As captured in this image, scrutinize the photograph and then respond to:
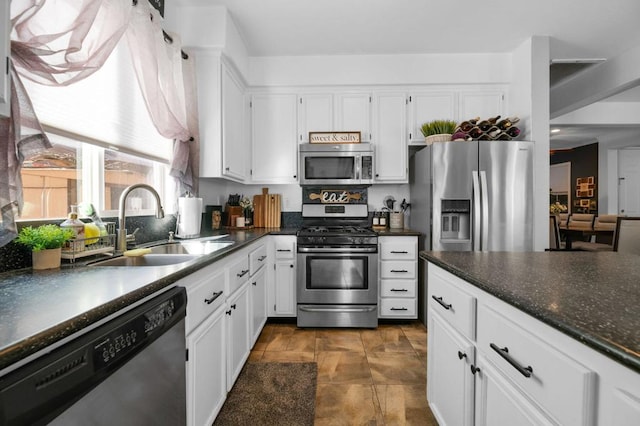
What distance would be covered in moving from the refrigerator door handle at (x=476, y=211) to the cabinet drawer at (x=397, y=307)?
79cm

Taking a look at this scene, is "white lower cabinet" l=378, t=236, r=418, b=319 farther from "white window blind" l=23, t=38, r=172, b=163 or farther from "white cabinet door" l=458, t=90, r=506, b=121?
"white window blind" l=23, t=38, r=172, b=163

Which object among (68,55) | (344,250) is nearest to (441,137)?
(344,250)

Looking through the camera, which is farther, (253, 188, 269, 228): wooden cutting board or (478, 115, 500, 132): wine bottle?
(253, 188, 269, 228): wooden cutting board

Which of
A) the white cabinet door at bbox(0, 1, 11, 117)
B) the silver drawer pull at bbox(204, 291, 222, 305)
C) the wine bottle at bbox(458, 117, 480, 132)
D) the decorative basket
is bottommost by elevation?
the silver drawer pull at bbox(204, 291, 222, 305)

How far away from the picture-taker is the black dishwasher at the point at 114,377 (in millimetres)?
573

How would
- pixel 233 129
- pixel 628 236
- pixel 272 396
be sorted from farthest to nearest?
pixel 628 236 → pixel 233 129 → pixel 272 396

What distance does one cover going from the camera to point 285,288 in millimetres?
3047

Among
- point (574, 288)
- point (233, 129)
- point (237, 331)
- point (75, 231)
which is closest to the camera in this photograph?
point (574, 288)

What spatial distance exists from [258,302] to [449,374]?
1678 millimetres

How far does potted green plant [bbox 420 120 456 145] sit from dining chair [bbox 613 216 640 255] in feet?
8.40

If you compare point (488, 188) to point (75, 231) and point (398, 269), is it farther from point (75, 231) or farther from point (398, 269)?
point (75, 231)

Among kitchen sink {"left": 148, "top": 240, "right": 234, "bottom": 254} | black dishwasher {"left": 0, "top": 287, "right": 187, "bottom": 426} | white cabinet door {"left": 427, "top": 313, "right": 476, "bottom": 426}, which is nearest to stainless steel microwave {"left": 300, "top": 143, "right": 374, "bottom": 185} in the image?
kitchen sink {"left": 148, "top": 240, "right": 234, "bottom": 254}

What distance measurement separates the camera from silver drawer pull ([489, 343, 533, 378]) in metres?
0.82

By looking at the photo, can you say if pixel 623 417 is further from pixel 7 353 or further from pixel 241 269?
pixel 241 269
